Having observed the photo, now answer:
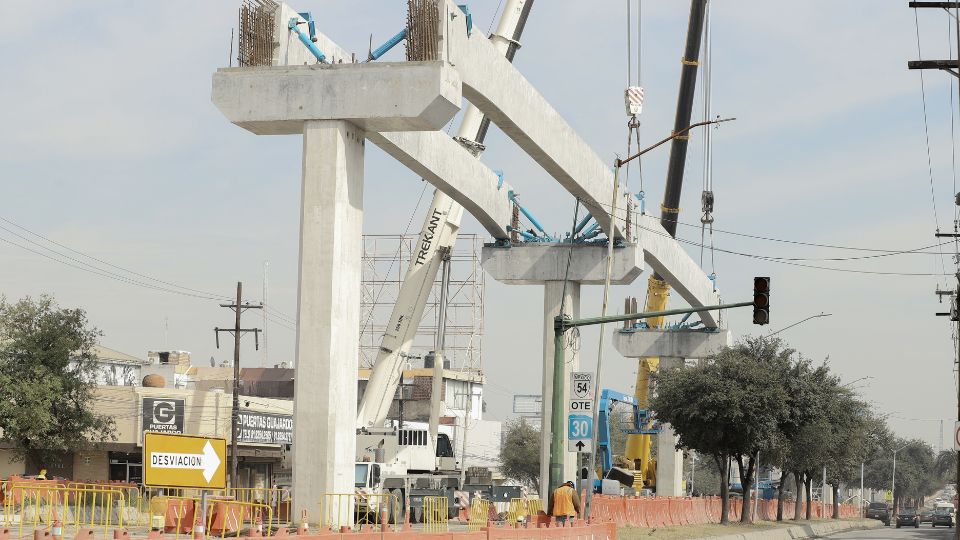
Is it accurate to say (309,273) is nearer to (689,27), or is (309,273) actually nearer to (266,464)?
(689,27)

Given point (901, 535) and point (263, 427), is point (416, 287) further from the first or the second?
point (901, 535)

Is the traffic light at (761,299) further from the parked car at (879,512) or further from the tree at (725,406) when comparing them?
the parked car at (879,512)

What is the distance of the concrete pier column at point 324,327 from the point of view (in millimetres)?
27594

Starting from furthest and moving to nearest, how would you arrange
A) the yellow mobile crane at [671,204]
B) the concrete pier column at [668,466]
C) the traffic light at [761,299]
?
1. the concrete pier column at [668,466]
2. the yellow mobile crane at [671,204]
3. the traffic light at [761,299]

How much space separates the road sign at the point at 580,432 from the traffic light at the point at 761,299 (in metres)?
4.75

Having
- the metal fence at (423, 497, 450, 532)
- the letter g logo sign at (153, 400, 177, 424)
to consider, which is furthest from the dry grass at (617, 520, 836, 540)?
the letter g logo sign at (153, 400, 177, 424)

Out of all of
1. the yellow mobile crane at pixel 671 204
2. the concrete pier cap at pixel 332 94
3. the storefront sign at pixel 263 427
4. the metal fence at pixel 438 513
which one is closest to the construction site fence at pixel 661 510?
the metal fence at pixel 438 513

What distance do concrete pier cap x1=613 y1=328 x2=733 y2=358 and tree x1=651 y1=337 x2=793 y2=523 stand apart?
1239 cm

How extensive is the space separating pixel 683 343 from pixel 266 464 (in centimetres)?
2217

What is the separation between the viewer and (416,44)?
29469 millimetres

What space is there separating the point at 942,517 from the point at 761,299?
2353 inches

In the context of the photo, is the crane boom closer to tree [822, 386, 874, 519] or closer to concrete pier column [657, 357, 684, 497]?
tree [822, 386, 874, 519]

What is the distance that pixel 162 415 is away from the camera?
59.9 meters

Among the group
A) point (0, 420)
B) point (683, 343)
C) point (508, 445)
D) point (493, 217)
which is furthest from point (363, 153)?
point (508, 445)
